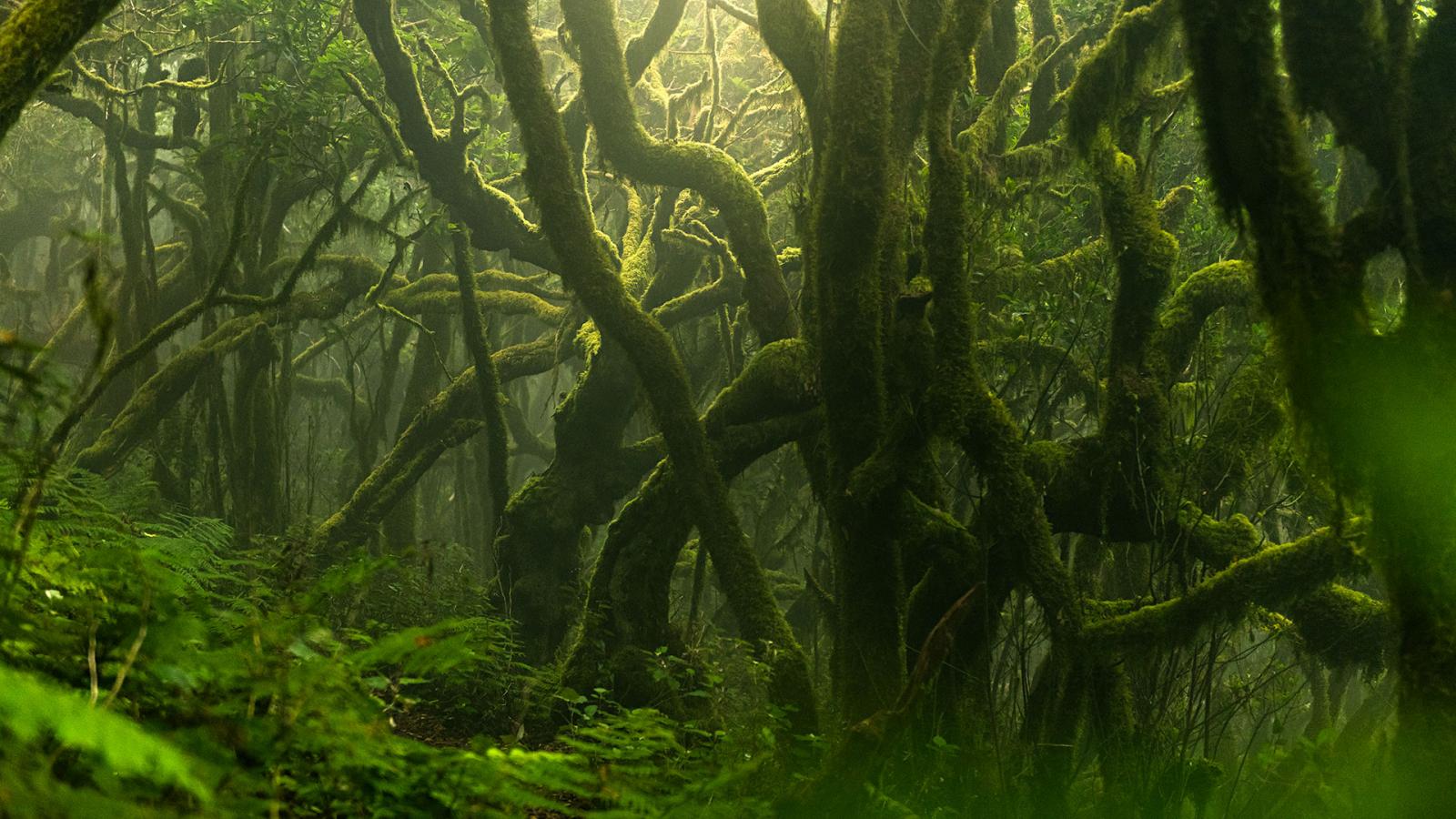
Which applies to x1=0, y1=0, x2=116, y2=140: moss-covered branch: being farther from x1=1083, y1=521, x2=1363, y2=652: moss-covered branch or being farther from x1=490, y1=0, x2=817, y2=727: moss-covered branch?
x1=1083, y1=521, x2=1363, y2=652: moss-covered branch

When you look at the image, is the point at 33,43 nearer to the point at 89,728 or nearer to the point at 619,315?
the point at 89,728

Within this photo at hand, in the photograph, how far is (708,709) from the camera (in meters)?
6.20

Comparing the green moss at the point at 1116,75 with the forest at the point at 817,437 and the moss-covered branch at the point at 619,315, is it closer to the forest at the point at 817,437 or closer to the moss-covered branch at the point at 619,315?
the forest at the point at 817,437

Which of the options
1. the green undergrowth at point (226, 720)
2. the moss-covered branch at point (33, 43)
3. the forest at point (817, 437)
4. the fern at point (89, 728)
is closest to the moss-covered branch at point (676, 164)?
the forest at point (817, 437)

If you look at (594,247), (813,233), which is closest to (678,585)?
(594,247)

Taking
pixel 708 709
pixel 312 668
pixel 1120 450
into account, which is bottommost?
pixel 708 709

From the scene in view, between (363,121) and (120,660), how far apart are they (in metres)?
9.21

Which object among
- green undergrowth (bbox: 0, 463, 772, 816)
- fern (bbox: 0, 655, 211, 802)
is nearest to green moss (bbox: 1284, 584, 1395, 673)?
green undergrowth (bbox: 0, 463, 772, 816)

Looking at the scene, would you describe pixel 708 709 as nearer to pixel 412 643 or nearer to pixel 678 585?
pixel 412 643

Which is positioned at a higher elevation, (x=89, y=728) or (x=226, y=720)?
(x=89, y=728)

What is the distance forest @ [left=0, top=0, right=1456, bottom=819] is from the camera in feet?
7.46

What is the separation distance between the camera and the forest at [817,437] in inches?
89.5

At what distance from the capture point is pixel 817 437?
7.36 m

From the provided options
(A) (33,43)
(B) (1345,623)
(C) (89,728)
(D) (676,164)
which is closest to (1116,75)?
(B) (1345,623)
